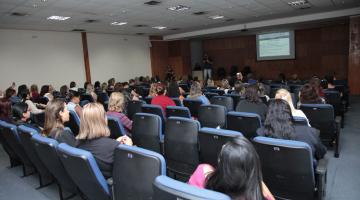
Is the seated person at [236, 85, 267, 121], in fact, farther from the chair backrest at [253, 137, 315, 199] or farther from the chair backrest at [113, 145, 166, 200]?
the chair backrest at [113, 145, 166, 200]

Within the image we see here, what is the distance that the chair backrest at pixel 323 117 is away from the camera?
13.1 ft

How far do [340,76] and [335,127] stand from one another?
10.9 m

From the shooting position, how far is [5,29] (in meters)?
10.4

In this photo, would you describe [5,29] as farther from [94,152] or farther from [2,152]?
[94,152]

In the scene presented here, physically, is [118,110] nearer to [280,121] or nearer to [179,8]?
[280,121]

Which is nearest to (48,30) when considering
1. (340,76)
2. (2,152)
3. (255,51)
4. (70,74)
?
(70,74)

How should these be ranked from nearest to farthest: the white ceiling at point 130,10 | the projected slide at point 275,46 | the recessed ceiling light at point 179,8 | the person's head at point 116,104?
the person's head at point 116,104 → the white ceiling at point 130,10 → the recessed ceiling light at point 179,8 → the projected slide at point 275,46

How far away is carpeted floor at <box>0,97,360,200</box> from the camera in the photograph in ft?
10.0

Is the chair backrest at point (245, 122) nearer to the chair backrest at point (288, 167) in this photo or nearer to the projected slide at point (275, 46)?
the chair backrest at point (288, 167)

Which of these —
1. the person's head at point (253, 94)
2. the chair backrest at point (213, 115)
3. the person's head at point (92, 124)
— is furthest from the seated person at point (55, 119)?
the person's head at point (253, 94)

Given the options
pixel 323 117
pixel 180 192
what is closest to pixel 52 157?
pixel 180 192

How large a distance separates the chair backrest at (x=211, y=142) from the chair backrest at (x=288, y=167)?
11.6 inches

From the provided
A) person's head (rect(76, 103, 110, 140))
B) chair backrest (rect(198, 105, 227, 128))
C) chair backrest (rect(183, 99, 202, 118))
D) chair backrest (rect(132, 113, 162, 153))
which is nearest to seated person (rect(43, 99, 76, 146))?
person's head (rect(76, 103, 110, 140))

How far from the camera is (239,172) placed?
1.34 metres
